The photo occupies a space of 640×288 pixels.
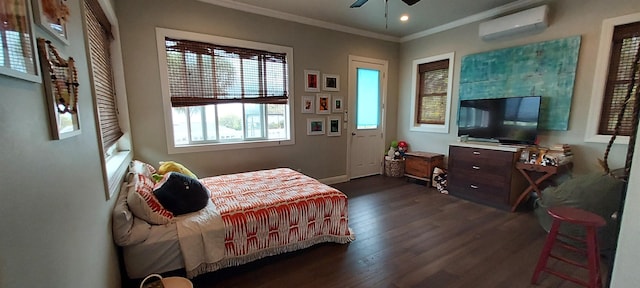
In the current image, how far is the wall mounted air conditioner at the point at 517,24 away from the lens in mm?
3066

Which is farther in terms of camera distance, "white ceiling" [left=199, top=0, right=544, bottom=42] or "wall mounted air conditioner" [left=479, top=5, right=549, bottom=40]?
"white ceiling" [left=199, top=0, right=544, bottom=42]

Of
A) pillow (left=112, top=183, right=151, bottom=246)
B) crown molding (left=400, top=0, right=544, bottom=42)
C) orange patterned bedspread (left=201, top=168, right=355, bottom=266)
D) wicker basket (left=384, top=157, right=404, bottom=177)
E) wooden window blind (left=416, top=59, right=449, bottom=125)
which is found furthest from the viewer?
wicker basket (left=384, top=157, right=404, bottom=177)

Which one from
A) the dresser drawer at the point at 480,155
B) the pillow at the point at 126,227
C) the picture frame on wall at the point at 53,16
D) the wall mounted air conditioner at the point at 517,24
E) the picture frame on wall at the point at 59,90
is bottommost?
the pillow at the point at 126,227

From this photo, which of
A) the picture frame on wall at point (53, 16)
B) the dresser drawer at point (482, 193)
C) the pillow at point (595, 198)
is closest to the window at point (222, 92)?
the picture frame on wall at point (53, 16)

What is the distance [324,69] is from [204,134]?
2.08 metres

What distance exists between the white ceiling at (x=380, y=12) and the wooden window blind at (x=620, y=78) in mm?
937

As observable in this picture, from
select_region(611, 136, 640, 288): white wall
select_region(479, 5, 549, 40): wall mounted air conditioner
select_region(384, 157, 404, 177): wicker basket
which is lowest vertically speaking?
select_region(384, 157, 404, 177): wicker basket

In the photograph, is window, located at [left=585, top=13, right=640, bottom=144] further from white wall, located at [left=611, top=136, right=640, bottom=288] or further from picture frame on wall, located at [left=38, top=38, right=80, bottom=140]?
picture frame on wall, located at [left=38, top=38, right=80, bottom=140]

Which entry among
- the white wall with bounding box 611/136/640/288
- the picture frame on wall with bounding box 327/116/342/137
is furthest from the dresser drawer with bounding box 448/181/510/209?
the white wall with bounding box 611/136/640/288

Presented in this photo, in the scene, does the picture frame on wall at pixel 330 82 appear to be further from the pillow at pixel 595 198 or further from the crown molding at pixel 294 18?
the pillow at pixel 595 198

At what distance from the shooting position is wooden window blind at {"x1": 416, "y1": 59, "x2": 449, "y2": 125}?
4375 millimetres

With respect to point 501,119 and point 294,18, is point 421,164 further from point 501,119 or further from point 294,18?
point 294,18

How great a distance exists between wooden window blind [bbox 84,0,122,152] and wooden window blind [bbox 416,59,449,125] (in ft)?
14.7

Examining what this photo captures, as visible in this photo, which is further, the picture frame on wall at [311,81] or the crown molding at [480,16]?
the picture frame on wall at [311,81]
